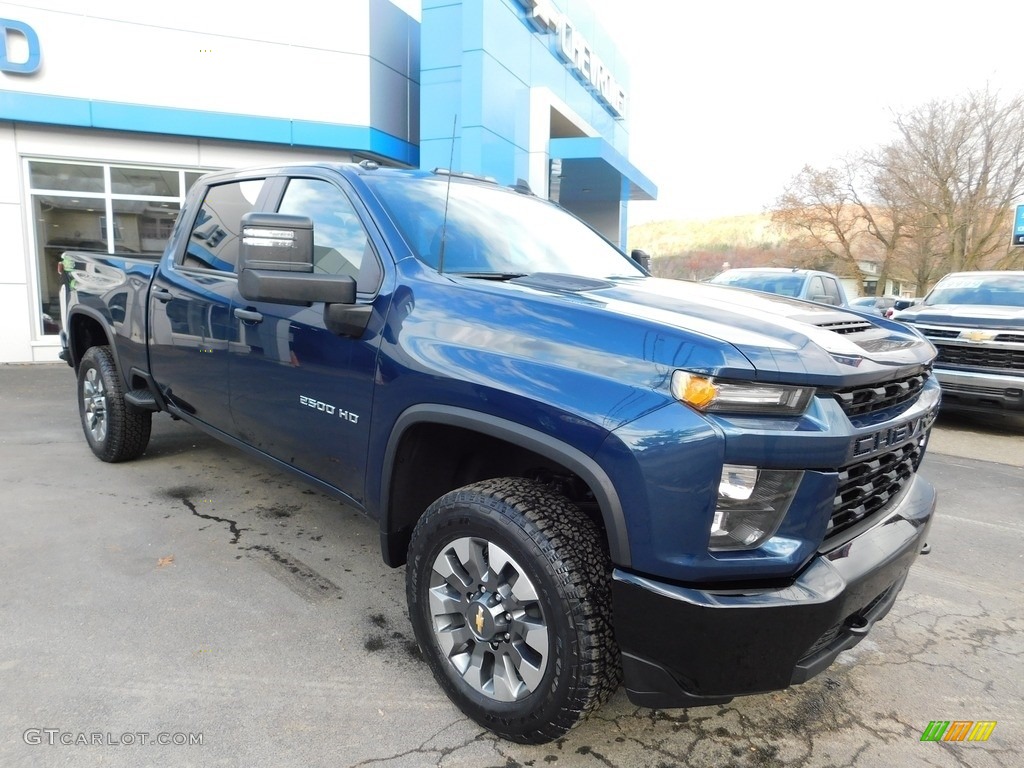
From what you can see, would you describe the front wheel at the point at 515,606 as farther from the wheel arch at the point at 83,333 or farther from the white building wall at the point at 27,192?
the white building wall at the point at 27,192

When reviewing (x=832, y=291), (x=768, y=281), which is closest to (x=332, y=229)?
(x=768, y=281)

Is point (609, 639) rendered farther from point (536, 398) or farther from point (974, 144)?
point (974, 144)

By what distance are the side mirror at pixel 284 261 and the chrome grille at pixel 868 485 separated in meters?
1.76

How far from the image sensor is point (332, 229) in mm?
3080

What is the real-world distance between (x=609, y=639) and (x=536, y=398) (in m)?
0.71

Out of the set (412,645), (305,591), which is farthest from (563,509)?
(305,591)

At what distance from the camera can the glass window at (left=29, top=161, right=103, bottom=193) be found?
34.0 ft

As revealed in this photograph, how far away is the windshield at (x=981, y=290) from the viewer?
8.11 metres

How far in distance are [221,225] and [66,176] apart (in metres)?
8.60

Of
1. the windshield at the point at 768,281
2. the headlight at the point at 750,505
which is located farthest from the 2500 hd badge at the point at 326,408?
the windshield at the point at 768,281

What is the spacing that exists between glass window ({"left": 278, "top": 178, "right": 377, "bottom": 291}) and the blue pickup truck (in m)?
0.01

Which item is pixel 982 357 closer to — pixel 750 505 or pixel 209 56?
pixel 750 505

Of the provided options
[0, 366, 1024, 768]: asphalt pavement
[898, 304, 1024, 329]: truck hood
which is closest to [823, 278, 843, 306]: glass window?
[898, 304, 1024, 329]: truck hood

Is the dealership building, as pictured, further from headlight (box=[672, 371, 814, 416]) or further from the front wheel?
headlight (box=[672, 371, 814, 416])
